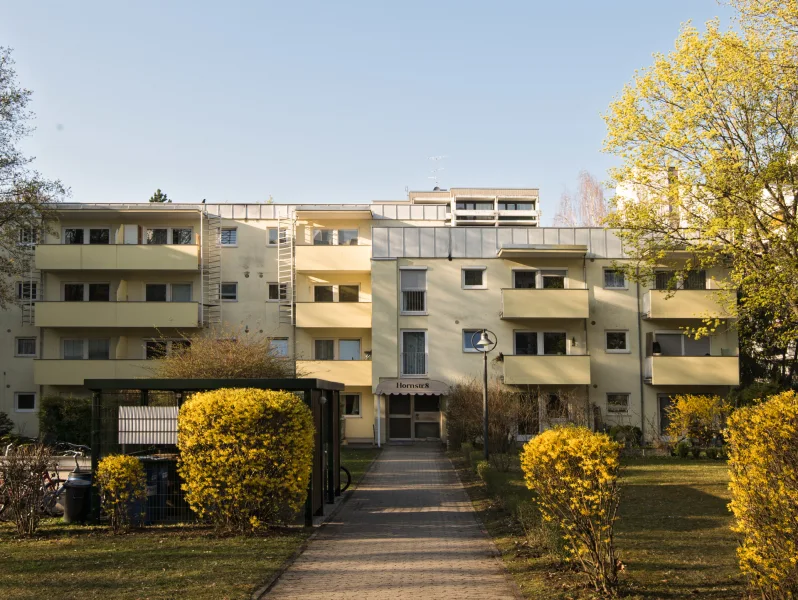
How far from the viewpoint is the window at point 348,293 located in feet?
135

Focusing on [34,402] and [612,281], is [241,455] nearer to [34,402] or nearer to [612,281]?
[612,281]

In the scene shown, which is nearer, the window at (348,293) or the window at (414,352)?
the window at (414,352)

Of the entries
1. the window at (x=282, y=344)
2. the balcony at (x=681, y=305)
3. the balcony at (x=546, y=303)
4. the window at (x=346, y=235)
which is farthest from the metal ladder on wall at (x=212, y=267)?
the balcony at (x=681, y=305)

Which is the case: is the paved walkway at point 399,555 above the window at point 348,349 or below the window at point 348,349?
below

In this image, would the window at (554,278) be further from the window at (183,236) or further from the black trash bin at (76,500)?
the black trash bin at (76,500)

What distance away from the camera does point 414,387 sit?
3728 centimetres

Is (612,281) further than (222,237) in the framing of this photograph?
No

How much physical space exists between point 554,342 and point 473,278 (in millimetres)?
4580

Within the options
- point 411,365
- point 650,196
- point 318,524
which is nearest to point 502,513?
point 318,524

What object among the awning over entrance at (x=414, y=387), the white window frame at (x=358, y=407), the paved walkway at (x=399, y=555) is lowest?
the paved walkway at (x=399, y=555)

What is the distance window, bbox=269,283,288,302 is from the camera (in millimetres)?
41562

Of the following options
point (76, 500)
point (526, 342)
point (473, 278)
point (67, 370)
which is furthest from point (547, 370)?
point (76, 500)

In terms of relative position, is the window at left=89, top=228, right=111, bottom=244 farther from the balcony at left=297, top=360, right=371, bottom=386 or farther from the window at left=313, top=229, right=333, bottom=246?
the balcony at left=297, top=360, right=371, bottom=386

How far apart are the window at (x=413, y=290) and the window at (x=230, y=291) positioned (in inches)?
346
